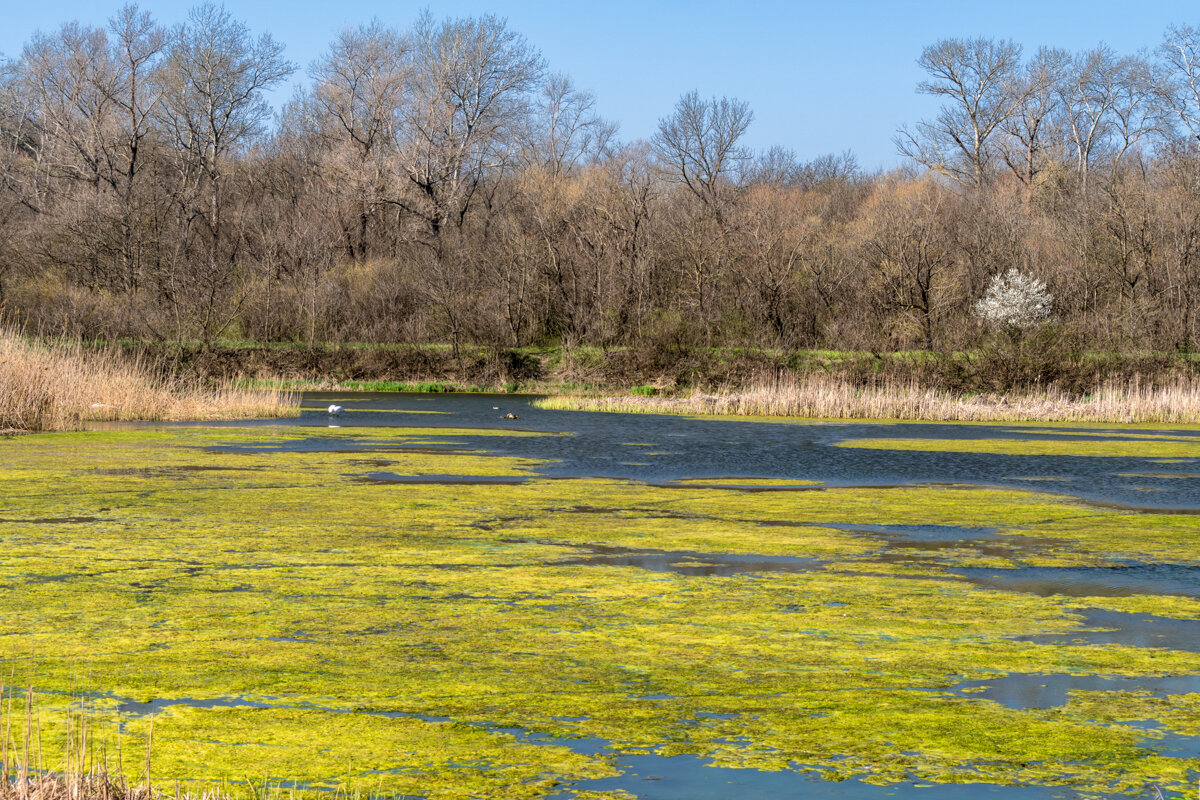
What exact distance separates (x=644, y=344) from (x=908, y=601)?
37365 millimetres

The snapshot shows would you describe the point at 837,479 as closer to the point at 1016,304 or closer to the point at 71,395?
the point at 71,395

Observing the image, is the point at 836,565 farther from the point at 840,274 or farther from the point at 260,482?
the point at 840,274

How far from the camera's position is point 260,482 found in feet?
54.0

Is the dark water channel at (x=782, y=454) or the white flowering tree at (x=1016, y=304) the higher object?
the white flowering tree at (x=1016, y=304)

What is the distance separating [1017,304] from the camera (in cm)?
4503

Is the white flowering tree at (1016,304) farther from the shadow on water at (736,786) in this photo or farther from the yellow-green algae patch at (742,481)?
the shadow on water at (736,786)

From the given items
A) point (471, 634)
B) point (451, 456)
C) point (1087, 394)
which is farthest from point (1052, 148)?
point (471, 634)

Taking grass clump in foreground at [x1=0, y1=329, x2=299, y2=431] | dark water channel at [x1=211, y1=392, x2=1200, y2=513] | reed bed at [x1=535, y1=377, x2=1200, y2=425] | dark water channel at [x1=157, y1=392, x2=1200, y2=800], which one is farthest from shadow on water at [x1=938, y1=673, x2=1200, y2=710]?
reed bed at [x1=535, y1=377, x2=1200, y2=425]

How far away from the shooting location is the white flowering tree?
45000mm

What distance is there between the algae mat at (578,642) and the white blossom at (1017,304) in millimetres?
31989

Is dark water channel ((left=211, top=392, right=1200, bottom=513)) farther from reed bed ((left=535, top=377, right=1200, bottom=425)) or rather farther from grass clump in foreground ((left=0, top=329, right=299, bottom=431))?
grass clump in foreground ((left=0, top=329, right=299, bottom=431))

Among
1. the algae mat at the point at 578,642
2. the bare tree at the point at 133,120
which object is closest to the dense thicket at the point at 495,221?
the bare tree at the point at 133,120

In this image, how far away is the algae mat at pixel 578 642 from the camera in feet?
18.2

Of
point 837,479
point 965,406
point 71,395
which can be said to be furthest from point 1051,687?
point 965,406
